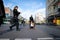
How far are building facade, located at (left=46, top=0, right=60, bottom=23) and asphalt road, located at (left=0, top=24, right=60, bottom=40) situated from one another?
12 cm

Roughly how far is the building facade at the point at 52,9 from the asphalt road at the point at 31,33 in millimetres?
122

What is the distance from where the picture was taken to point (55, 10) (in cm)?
243

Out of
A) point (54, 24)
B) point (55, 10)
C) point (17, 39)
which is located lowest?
point (17, 39)

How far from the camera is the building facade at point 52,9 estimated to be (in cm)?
243

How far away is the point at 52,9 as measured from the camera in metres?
2.49

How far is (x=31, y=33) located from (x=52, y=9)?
0.48m

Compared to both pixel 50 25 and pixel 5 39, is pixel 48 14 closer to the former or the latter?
pixel 50 25

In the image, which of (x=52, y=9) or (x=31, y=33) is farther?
(x=31, y=33)

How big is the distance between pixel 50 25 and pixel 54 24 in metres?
0.05

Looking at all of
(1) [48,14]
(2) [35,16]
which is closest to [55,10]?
(1) [48,14]

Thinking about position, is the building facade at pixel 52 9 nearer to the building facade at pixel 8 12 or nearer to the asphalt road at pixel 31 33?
the asphalt road at pixel 31 33

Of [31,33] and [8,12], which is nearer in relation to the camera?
[8,12]

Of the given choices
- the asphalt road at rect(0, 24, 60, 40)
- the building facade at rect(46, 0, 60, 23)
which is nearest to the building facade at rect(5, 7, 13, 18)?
the asphalt road at rect(0, 24, 60, 40)

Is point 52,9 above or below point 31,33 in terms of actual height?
above
